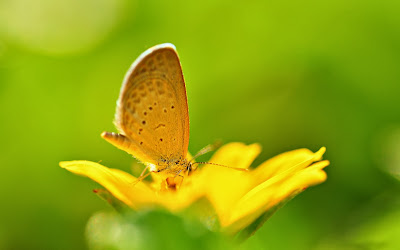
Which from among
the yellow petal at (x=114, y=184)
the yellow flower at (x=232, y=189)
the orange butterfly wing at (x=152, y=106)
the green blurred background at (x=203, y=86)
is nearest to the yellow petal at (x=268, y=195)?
the yellow flower at (x=232, y=189)

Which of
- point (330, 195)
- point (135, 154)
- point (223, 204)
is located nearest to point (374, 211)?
point (330, 195)

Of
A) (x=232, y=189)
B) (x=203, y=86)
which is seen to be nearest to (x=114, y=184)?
(x=232, y=189)

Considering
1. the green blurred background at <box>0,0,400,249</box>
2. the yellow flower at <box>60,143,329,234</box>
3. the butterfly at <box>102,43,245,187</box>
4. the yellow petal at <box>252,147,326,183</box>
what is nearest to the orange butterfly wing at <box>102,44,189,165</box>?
the butterfly at <box>102,43,245,187</box>

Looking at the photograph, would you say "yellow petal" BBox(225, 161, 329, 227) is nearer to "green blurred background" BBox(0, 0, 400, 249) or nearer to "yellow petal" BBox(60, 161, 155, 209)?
"yellow petal" BBox(60, 161, 155, 209)

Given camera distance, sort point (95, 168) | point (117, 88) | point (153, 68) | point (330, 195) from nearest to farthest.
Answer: point (95, 168)
point (153, 68)
point (330, 195)
point (117, 88)

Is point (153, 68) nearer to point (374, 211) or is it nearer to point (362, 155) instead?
point (374, 211)

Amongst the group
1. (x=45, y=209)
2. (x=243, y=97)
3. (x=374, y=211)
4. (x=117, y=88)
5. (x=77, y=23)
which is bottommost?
(x=374, y=211)

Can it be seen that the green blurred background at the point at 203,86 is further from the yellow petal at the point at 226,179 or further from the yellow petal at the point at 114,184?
the yellow petal at the point at 114,184
